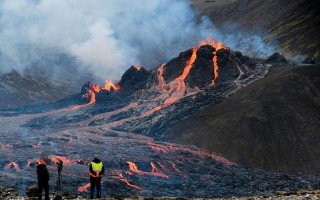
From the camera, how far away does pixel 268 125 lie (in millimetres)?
55469

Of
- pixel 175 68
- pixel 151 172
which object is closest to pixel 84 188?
pixel 151 172

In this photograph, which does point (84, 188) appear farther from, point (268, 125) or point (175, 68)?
point (175, 68)

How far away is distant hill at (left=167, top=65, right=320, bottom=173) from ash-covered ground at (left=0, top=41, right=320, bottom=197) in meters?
2.33

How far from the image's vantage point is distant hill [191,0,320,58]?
133575mm

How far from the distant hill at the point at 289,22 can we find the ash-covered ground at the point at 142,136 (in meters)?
50.3

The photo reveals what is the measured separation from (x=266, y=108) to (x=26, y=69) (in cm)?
10941

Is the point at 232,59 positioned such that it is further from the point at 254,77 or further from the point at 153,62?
the point at 153,62

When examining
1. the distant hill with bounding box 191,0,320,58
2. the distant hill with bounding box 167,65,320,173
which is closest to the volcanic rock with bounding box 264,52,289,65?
the distant hill with bounding box 167,65,320,173

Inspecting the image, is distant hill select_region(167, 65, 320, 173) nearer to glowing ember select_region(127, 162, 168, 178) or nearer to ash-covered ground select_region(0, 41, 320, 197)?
ash-covered ground select_region(0, 41, 320, 197)

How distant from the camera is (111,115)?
7275 cm

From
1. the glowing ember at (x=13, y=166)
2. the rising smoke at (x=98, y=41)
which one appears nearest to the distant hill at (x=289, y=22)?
the rising smoke at (x=98, y=41)

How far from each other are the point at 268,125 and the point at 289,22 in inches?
4450

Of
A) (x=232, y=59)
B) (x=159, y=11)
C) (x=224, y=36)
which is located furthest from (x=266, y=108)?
(x=159, y=11)

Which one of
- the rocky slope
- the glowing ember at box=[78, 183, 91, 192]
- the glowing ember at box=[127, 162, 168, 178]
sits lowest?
the glowing ember at box=[78, 183, 91, 192]
